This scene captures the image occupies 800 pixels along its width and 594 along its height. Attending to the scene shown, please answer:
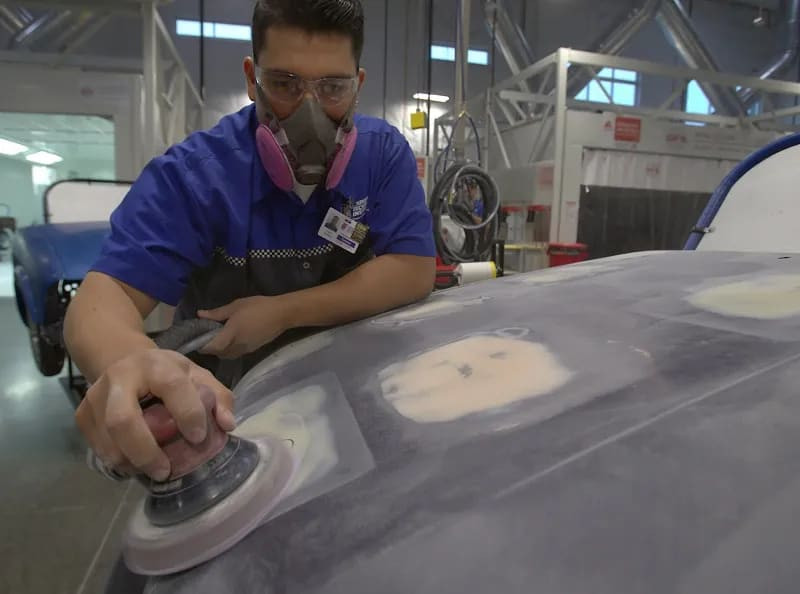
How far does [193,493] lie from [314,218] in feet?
1.87

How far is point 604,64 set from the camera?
10.4ft

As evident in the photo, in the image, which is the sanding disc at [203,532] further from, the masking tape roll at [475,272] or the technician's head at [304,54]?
the masking tape roll at [475,272]

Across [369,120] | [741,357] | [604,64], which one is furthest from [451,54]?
[741,357]

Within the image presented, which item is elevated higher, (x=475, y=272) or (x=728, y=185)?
(x=728, y=185)

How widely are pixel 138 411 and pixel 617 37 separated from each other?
254 inches


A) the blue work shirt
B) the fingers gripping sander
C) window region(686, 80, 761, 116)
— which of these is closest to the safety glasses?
the blue work shirt

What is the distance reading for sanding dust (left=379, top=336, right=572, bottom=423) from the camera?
0.44 metres

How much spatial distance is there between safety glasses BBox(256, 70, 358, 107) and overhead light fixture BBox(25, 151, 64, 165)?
7434 mm

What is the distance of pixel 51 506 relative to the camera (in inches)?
54.1

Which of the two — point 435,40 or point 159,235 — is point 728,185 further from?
point 435,40

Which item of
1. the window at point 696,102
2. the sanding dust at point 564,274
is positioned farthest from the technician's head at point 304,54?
the window at point 696,102

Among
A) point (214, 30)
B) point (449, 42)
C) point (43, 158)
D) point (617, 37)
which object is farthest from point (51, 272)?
point (43, 158)

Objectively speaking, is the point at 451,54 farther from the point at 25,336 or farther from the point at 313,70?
the point at 313,70

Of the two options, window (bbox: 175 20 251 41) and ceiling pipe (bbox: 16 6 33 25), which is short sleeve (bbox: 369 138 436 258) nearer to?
ceiling pipe (bbox: 16 6 33 25)
